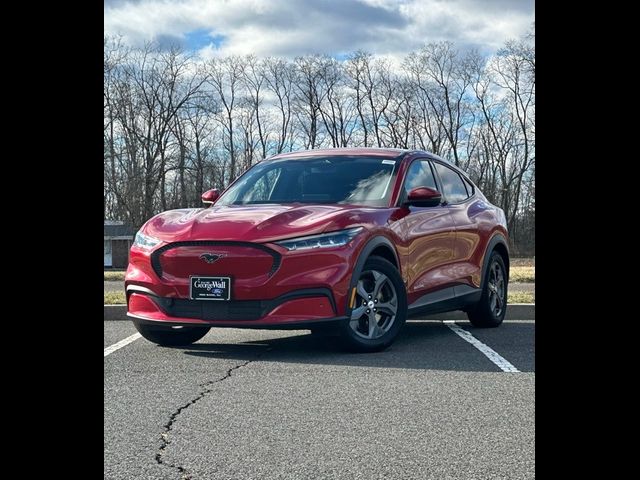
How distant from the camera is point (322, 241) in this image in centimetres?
628

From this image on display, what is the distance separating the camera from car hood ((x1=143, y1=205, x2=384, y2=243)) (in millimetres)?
6242

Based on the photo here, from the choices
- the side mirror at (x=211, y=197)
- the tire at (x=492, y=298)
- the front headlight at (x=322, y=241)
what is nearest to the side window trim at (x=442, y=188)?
the tire at (x=492, y=298)

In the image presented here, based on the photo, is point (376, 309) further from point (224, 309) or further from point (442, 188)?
point (442, 188)

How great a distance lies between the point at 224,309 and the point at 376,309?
124cm

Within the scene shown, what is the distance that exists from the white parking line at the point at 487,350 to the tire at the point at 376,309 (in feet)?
2.42

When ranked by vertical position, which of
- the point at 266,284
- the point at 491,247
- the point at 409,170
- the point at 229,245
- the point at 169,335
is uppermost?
the point at 409,170

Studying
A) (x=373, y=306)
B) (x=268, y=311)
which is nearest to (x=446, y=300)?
(x=373, y=306)

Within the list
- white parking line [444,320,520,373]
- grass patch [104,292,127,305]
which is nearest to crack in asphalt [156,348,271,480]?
white parking line [444,320,520,373]

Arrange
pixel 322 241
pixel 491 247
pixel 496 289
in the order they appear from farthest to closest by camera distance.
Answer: pixel 496 289 < pixel 491 247 < pixel 322 241

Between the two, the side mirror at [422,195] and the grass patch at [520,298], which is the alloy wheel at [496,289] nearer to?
the grass patch at [520,298]

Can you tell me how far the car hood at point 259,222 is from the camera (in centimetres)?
624
